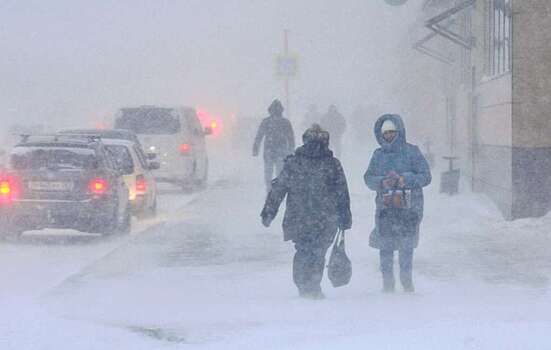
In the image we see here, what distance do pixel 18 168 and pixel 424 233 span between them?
555 centimetres

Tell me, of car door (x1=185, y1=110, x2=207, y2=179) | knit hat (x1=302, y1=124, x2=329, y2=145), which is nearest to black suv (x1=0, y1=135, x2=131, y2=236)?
knit hat (x1=302, y1=124, x2=329, y2=145)

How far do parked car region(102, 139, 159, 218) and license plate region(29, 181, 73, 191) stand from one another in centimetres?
214

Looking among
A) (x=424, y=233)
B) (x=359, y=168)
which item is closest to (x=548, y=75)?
(x=424, y=233)

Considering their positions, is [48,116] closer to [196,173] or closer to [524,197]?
[196,173]

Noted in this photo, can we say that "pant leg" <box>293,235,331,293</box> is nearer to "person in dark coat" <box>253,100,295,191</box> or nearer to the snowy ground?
the snowy ground

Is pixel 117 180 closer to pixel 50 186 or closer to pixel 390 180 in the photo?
pixel 50 186

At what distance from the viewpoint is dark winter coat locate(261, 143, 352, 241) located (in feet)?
33.6

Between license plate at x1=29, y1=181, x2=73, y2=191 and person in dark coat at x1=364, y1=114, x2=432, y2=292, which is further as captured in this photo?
license plate at x1=29, y1=181, x2=73, y2=191

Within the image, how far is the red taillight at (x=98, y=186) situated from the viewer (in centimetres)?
1559

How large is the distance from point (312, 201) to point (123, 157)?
868cm

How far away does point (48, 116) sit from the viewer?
233 feet

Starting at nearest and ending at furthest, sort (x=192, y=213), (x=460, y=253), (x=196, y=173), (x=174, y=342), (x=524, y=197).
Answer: (x=174, y=342) → (x=460, y=253) → (x=524, y=197) → (x=192, y=213) → (x=196, y=173)

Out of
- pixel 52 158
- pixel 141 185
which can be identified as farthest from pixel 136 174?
pixel 52 158

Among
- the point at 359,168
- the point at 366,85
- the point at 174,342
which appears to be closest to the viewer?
the point at 174,342
